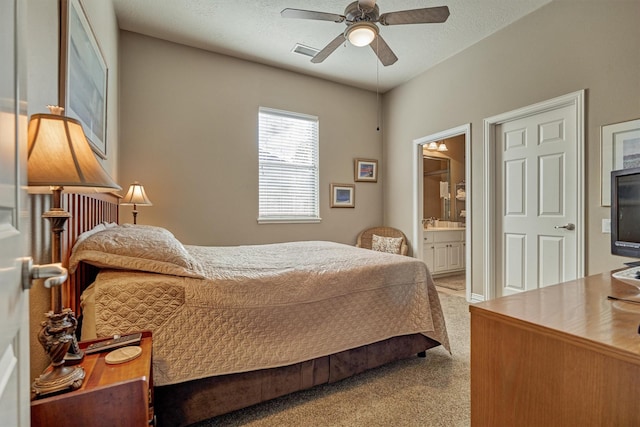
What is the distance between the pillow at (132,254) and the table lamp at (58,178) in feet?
1.39

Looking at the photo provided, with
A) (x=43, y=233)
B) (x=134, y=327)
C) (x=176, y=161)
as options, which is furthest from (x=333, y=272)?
(x=176, y=161)

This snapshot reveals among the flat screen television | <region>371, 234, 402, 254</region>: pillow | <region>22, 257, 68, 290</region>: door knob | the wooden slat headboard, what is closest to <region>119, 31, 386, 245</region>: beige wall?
<region>371, 234, 402, 254</region>: pillow

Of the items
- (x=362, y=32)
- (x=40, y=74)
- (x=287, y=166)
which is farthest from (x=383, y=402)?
(x=287, y=166)

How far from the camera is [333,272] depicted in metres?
1.83

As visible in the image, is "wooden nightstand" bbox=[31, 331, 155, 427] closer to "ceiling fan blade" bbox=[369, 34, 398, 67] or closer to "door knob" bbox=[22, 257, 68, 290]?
"door knob" bbox=[22, 257, 68, 290]

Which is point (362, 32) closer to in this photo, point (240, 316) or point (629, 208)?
point (629, 208)

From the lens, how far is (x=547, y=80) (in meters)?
2.84

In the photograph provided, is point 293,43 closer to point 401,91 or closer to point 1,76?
point 401,91

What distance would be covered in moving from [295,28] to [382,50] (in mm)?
1166

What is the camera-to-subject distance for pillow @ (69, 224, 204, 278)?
1.33 meters

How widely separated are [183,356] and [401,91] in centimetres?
455

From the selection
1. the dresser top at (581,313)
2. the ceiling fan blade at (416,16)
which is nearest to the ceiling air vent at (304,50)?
the ceiling fan blade at (416,16)

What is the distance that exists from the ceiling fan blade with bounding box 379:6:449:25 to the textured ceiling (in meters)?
0.75

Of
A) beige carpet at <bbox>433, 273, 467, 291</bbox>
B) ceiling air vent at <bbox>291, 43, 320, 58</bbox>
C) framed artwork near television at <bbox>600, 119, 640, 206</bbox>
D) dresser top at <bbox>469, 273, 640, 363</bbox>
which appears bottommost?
beige carpet at <bbox>433, 273, 467, 291</bbox>
